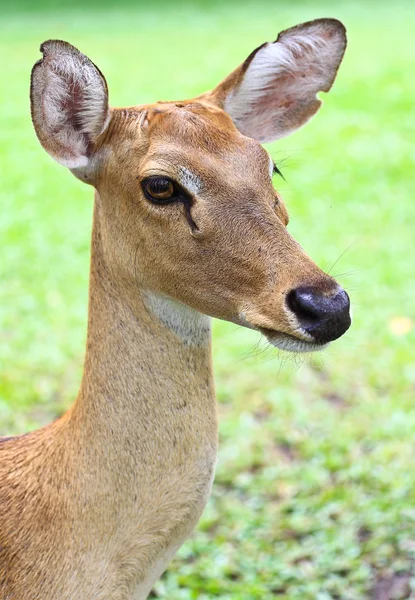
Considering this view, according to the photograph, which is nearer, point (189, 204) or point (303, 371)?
point (189, 204)

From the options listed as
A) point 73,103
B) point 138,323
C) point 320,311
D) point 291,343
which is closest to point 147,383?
point 138,323

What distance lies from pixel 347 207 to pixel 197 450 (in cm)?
628

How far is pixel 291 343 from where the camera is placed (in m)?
2.36

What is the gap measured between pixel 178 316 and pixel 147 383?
221 millimetres

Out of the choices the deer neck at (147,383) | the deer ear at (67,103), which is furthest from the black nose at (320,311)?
the deer ear at (67,103)

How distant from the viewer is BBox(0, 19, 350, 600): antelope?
2.52 metres

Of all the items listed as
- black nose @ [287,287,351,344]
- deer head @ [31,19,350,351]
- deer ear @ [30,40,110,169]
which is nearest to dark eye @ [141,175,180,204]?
deer head @ [31,19,350,351]

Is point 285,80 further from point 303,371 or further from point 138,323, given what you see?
point 303,371

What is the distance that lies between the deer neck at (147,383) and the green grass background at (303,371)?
24 centimetres

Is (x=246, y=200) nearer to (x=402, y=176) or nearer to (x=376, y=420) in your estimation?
(x=376, y=420)

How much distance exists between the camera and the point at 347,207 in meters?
8.72

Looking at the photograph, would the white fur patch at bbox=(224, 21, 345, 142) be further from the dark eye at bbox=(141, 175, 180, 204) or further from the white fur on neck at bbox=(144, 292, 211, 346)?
the white fur on neck at bbox=(144, 292, 211, 346)

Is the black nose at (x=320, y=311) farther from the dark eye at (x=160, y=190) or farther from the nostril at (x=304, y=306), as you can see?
the dark eye at (x=160, y=190)

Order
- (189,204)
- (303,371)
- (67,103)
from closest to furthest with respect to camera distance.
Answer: (189,204)
(67,103)
(303,371)
